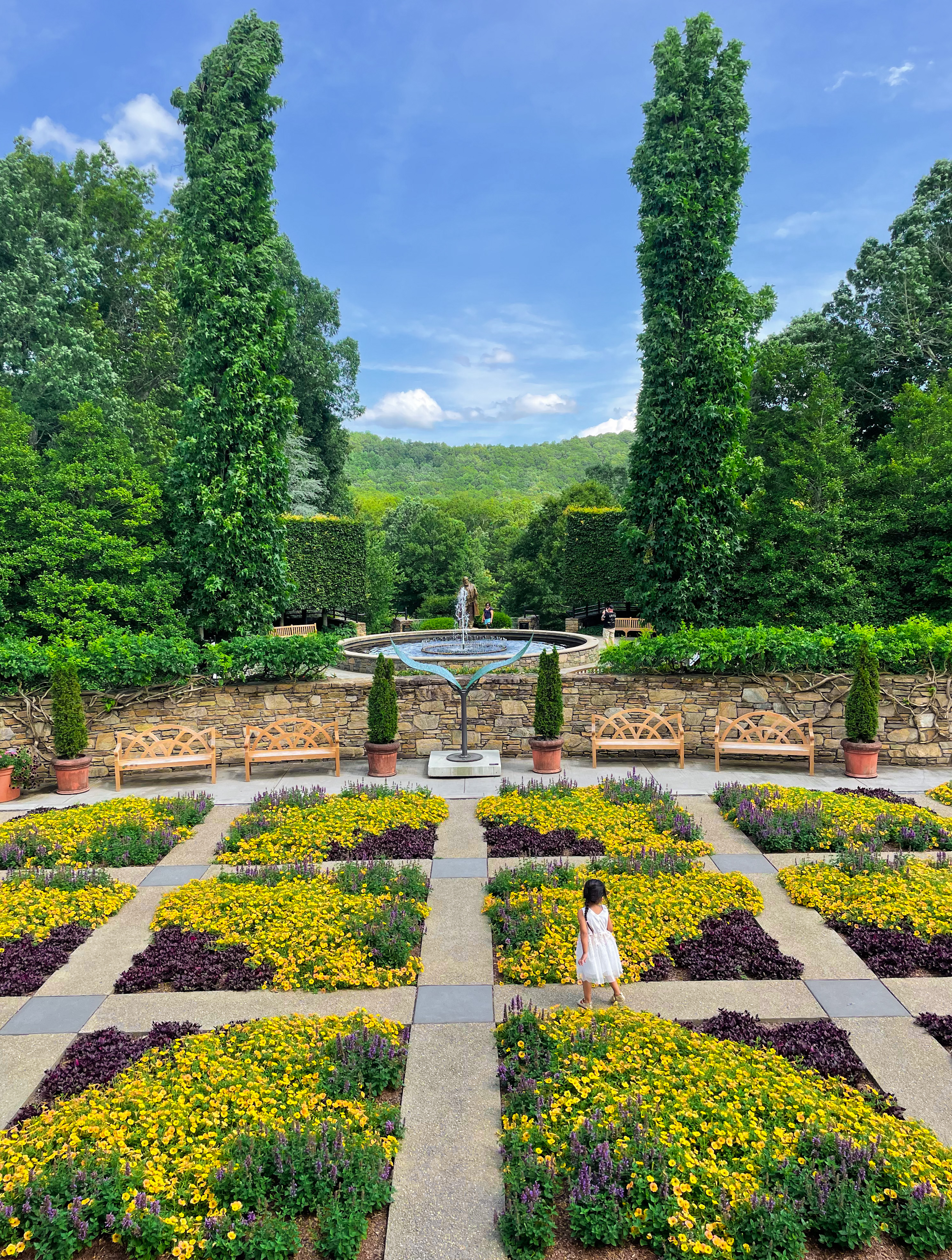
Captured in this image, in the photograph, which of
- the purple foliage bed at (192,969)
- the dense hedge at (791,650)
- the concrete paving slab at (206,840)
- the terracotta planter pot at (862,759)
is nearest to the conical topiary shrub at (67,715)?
the concrete paving slab at (206,840)

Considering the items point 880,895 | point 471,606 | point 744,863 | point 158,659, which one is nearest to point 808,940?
point 880,895

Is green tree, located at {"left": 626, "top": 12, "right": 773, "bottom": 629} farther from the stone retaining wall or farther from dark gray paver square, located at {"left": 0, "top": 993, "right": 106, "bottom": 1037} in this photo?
dark gray paver square, located at {"left": 0, "top": 993, "right": 106, "bottom": 1037}

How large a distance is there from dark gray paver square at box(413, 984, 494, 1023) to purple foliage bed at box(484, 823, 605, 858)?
2361 mm

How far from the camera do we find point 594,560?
95.1 feet

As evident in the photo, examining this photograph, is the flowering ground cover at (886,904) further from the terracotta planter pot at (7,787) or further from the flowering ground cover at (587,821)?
the terracotta planter pot at (7,787)

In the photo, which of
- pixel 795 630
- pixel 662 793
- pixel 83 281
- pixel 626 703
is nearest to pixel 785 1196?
pixel 662 793

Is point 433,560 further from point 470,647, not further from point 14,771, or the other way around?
point 14,771

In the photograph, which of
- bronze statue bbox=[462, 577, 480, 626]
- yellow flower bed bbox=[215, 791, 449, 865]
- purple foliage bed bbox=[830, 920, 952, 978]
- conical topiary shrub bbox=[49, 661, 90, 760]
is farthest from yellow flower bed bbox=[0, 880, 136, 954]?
bronze statue bbox=[462, 577, 480, 626]

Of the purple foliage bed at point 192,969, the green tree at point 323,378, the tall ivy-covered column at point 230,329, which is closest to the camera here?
the purple foliage bed at point 192,969

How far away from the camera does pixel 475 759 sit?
35.0 feet

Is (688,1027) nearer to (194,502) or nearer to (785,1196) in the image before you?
(785,1196)

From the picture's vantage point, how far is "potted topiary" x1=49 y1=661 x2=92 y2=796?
1012 centimetres

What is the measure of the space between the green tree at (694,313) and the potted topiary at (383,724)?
624 cm

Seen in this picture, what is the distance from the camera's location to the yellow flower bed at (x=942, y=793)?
9.07m
